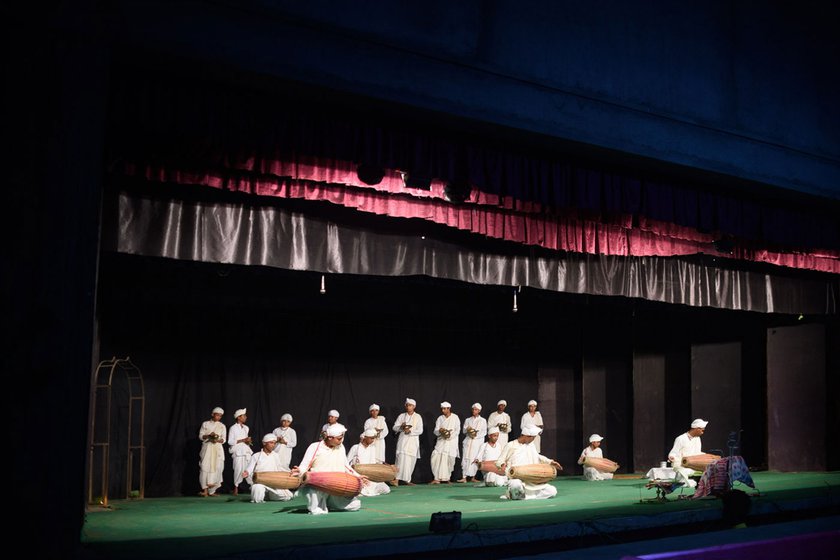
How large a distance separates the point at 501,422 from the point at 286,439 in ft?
11.6

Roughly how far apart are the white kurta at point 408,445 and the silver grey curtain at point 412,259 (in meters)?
3.79

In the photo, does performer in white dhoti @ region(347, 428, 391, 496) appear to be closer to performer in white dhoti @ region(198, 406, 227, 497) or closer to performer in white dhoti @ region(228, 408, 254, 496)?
performer in white dhoti @ region(228, 408, 254, 496)

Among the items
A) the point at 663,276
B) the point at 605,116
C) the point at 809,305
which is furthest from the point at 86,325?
the point at 809,305

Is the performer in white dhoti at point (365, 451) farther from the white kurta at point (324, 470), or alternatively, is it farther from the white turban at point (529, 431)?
the white kurta at point (324, 470)

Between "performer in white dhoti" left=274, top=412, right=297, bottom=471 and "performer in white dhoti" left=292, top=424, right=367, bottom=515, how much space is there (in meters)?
2.71

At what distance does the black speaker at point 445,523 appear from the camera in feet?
20.7

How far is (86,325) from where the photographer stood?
4.42 metres

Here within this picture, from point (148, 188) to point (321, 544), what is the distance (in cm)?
335

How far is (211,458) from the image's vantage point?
35.3 ft

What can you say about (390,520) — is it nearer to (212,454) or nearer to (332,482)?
(332,482)

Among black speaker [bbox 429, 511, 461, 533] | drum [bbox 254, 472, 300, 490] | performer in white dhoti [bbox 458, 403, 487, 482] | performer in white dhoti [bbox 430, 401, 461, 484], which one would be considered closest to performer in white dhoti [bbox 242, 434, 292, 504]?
drum [bbox 254, 472, 300, 490]

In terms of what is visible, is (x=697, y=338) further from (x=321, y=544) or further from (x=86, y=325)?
(x=86, y=325)

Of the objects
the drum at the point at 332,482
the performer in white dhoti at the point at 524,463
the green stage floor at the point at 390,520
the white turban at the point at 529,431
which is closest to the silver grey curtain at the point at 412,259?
the white turban at the point at 529,431

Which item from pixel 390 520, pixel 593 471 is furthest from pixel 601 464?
pixel 390 520
